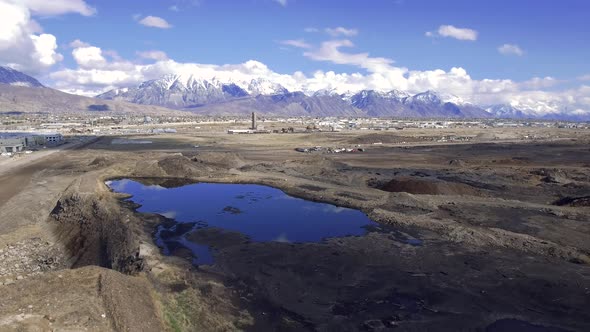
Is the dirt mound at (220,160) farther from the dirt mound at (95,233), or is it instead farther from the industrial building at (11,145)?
the industrial building at (11,145)

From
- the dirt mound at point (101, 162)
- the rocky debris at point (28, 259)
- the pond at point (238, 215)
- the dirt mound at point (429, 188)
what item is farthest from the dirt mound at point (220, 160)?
the rocky debris at point (28, 259)

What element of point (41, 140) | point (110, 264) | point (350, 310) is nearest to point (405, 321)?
point (350, 310)

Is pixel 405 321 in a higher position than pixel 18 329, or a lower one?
lower

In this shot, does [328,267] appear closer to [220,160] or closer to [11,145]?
[220,160]

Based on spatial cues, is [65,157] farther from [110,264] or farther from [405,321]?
[405,321]

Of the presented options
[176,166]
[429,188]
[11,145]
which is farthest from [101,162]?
[429,188]

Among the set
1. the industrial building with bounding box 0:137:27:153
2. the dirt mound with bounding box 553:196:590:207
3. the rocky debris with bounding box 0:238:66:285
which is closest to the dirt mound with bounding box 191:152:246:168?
the rocky debris with bounding box 0:238:66:285
